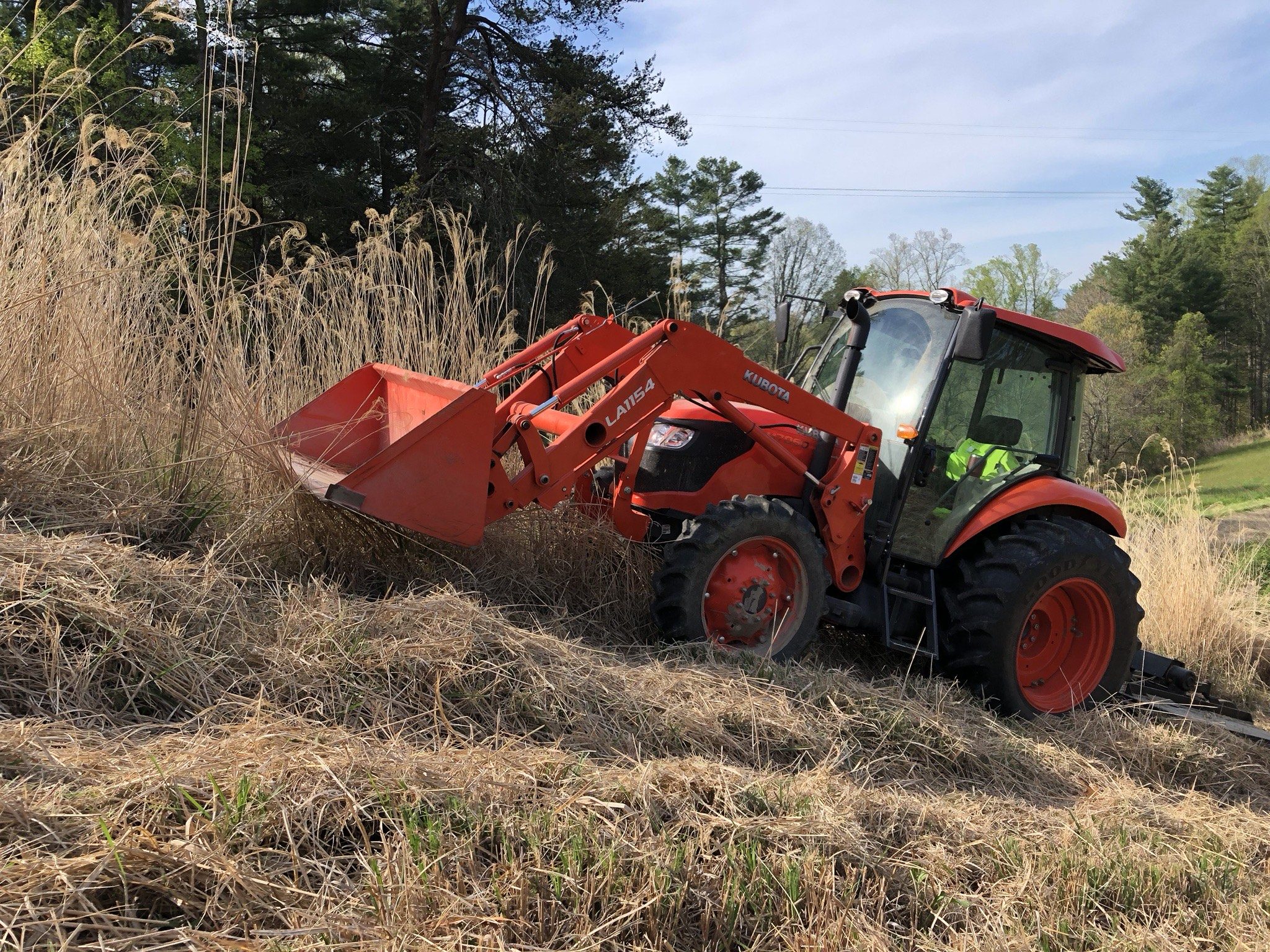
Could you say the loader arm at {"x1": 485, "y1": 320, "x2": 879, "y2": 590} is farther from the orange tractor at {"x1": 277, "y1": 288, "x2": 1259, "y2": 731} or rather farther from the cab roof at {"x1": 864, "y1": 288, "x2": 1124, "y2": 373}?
the cab roof at {"x1": 864, "y1": 288, "x2": 1124, "y2": 373}

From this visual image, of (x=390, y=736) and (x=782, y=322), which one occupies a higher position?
(x=782, y=322)

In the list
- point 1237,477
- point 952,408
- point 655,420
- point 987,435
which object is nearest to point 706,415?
point 655,420

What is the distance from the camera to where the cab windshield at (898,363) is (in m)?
4.98

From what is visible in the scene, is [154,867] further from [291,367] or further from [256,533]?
[291,367]

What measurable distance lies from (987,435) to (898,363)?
61cm

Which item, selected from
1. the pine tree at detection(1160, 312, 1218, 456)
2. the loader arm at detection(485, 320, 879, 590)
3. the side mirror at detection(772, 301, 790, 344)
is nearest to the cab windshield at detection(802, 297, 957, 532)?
the loader arm at detection(485, 320, 879, 590)

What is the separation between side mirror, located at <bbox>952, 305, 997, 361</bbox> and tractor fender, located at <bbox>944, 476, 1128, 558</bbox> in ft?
2.83

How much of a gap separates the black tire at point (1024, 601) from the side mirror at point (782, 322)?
1.53m

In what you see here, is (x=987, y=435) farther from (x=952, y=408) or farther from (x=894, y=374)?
(x=894, y=374)

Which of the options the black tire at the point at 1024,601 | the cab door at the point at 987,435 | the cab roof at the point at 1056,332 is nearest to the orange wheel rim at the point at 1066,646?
the black tire at the point at 1024,601

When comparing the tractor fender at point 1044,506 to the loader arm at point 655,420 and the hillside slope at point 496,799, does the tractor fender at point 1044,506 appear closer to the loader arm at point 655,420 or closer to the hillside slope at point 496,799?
the loader arm at point 655,420

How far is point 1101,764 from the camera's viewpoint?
13.8 feet

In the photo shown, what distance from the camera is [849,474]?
480 cm

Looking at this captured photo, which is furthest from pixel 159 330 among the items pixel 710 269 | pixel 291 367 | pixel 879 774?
pixel 710 269
